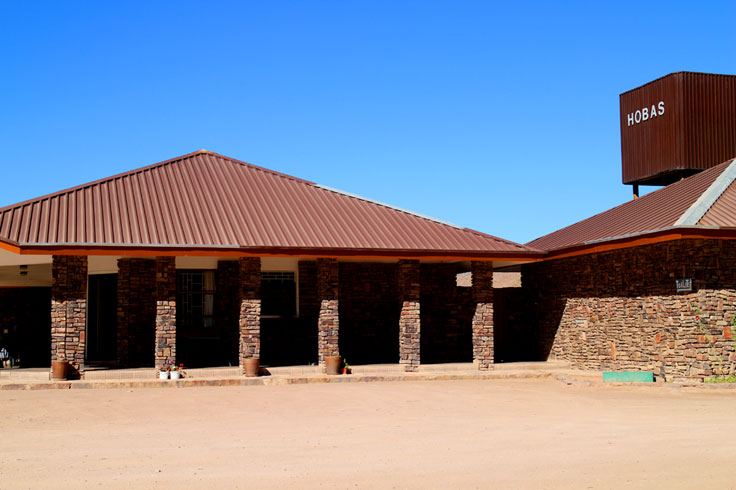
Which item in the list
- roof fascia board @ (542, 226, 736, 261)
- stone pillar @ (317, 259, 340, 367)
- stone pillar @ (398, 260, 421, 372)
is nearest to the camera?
roof fascia board @ (542, 226, 736, 261)

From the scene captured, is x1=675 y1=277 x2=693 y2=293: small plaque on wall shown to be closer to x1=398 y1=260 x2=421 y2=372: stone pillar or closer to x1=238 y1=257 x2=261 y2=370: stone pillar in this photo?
x1=398 y1=260 x2=421 y2=372: stone pillar

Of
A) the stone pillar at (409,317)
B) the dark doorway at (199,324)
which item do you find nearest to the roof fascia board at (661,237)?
the stone pillar at (409,317)

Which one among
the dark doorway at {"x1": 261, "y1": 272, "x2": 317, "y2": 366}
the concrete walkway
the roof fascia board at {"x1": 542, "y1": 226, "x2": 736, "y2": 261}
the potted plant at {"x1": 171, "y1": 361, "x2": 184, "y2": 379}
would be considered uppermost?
the roof fascia board at {"x1": 542, "y1": 226, "x2": 736, "y2": 261}

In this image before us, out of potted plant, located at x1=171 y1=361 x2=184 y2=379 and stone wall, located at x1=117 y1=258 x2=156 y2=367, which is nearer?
potted plant, located at x1=171 y1=361 x2=184 y2=379

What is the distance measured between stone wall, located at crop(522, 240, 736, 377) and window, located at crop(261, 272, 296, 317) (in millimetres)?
7525

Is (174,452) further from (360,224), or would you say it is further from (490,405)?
(360,224)

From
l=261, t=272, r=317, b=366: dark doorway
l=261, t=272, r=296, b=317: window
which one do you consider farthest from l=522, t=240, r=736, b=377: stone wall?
l=261, t=272, r=296, b=317: window

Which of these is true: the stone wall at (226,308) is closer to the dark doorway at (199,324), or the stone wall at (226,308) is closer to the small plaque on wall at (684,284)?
the dark doorway at (199,324)

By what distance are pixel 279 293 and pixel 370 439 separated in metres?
11.8

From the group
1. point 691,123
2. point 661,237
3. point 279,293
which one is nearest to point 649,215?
point 661,237

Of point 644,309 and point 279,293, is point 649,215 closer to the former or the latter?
point 644,309

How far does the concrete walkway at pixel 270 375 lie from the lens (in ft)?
58.1

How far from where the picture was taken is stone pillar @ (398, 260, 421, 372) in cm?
2030

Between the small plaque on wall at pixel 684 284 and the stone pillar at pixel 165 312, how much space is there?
11527mm
